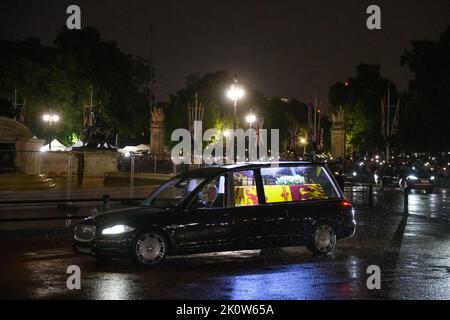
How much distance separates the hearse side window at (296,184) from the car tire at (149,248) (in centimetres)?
223

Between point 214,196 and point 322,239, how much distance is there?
8.05ft

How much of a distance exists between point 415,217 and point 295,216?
410 inches

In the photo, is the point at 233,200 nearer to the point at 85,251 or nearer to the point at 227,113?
the point at 85,251

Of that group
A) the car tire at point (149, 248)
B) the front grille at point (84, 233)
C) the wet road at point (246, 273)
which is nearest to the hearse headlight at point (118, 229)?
the car tire at point (149, 248)

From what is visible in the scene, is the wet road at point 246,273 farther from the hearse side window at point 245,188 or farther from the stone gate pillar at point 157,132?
the stone gate pillar at point 157,132

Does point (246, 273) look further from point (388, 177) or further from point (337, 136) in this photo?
point (337, 136)

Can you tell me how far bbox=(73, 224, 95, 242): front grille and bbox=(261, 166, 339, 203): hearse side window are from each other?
3.22 meters

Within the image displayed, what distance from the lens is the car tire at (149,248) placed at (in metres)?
11.6

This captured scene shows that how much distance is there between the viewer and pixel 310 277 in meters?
10.9

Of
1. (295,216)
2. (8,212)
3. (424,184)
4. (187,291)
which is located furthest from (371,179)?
(187,291)

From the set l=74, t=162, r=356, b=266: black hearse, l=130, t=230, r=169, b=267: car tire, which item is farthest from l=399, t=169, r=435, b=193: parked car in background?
l=130, t=230, r=169, b=267: car tire

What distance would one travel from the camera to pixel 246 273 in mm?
11211

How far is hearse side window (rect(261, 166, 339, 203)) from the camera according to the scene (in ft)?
42.9

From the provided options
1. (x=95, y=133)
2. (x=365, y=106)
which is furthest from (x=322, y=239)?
(x=365, y=106)
